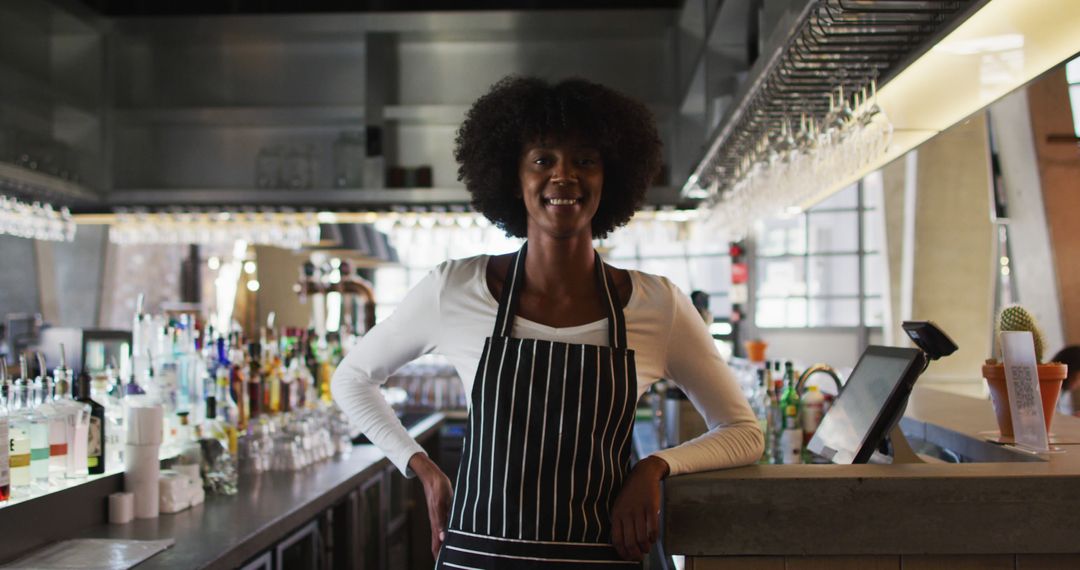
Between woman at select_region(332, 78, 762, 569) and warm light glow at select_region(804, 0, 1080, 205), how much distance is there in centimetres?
80

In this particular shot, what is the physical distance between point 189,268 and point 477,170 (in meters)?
10.0

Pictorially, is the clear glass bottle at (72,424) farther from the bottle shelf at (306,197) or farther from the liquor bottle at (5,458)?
the bottle shelf at (306,197)

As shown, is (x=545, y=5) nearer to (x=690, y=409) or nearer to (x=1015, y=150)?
(x=1015, y=150)

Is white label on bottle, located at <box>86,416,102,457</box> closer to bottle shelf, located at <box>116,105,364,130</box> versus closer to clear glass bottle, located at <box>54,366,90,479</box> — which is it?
clear glass bottle, located at <box>54,366,90,479</box>

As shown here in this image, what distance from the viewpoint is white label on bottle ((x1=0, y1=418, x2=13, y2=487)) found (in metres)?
1.96

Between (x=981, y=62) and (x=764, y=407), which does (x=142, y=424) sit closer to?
(x=764, y=407)

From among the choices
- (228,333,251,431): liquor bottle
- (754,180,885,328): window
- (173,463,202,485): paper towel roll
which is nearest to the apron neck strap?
(173,463,202,485): paper towel roll

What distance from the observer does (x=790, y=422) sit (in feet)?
9.95

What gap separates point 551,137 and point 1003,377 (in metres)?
1.10

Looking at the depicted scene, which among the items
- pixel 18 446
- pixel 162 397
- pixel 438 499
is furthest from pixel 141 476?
pixel 438 499

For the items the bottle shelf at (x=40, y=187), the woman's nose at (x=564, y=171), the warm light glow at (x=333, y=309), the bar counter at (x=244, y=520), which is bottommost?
the bar counter at (x=244, y=520)

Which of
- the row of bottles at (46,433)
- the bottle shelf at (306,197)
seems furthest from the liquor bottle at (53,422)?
the bottle shelf at (306,197)

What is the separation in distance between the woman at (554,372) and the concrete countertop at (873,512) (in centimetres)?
5

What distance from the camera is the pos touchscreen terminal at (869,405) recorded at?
5.65 feet
